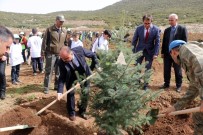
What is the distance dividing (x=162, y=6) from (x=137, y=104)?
95.4m

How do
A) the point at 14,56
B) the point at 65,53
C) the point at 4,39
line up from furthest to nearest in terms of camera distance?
the point at 14,56 → the point at 65,53 → the point at 4,39

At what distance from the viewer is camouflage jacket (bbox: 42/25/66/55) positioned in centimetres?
761

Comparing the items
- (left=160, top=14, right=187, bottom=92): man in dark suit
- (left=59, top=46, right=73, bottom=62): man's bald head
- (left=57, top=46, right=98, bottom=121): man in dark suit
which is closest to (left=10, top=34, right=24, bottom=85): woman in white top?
(left=57, top=46, right=98, bottom=121): man in dark suit

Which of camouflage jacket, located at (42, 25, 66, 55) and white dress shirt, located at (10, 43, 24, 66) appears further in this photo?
white dress shirt, located at (10, 43, 24, 66)

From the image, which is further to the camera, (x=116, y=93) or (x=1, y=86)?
(x=1, y=86)

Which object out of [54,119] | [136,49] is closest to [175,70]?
[136,49]

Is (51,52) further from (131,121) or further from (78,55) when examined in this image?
(131,121)

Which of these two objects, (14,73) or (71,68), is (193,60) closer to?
(71,68)

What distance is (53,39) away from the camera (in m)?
7.65

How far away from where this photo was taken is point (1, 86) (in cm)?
752

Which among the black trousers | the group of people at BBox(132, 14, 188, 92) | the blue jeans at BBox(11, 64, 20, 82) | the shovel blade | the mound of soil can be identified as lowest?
the mound of soil

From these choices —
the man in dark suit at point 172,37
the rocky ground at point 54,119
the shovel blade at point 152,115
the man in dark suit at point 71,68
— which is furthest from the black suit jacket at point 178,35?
the shovel blade at point 152,115

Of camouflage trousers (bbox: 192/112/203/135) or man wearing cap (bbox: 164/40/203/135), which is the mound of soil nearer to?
camouflage trousers (bbox: 192/112/203/135)

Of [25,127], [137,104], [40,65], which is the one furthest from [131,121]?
[40,65]
